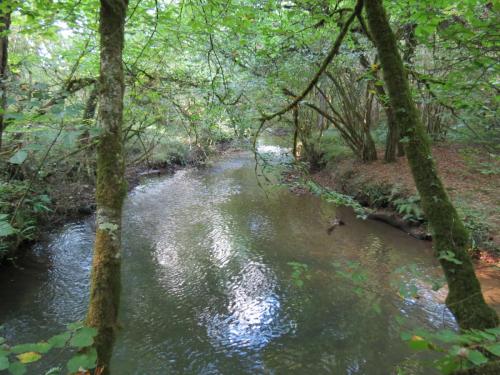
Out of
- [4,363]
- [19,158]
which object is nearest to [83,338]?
[4,363]

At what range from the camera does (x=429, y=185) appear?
85.1 inches

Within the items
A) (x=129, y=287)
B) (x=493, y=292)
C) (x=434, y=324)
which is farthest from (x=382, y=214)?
(x=129, y=287)

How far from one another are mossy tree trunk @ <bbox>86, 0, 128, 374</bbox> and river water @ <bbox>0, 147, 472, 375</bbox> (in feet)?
5.29

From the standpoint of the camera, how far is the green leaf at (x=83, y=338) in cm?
163

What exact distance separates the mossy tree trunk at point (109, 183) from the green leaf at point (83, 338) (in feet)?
1.08

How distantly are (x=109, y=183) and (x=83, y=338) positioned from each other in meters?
0.94

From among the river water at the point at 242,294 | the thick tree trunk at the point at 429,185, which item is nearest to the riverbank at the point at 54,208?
the river water at the point at 242,294

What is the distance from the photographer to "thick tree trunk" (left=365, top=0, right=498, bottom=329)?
6.94 feet

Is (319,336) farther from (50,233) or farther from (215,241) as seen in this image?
(50,233)

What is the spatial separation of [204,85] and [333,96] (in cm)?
935

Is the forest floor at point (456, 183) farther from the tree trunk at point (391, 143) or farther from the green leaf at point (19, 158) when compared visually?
the green leaf at point (19, 158)

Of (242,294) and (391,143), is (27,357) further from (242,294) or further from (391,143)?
(391,143)

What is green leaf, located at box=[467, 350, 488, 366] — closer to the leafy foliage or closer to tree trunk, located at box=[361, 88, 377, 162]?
the leafy foliage

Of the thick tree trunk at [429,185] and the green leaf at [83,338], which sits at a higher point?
the thick tree trunk at [429,185]
